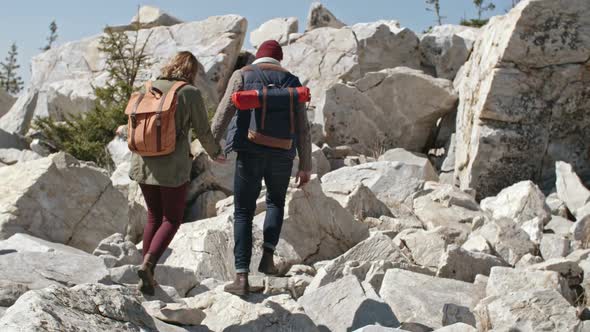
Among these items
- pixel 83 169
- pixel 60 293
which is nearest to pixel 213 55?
pixel 83 169

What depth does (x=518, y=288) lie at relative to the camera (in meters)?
5.78

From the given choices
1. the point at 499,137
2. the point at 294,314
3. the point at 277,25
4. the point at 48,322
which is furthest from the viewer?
the point at 277,25

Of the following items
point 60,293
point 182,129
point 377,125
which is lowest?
point 377,125

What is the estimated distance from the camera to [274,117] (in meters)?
5.10

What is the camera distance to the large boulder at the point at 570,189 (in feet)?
34.3

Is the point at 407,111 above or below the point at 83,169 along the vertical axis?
below

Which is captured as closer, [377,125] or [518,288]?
[518,288]

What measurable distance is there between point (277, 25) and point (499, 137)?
12.1 meters

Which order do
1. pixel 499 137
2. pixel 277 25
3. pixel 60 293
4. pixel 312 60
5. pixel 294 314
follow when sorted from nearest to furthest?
pixel 60 293
pixel 294 314
pixel 499 137
pixel 312 60
pixel 277 25

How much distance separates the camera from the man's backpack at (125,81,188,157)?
4.93 m

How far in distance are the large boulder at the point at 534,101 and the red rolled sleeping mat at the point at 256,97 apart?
294 inches

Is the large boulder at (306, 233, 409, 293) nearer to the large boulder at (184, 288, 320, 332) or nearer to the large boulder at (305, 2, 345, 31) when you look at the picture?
the large boulder at (184, 288, 320, 332)

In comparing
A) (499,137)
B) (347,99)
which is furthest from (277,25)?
(499,137)

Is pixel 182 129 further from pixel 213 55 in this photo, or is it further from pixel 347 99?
→ pixel 213 55
